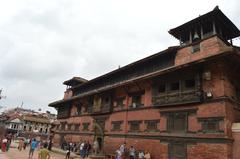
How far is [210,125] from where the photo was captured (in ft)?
46.3

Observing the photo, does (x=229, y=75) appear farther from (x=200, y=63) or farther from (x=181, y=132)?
(x=181, y=132)

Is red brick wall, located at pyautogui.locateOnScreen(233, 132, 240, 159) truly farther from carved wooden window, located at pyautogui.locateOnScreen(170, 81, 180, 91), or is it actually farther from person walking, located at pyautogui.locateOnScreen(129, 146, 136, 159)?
person walking, located at pyautogui.locateOnScreen(129, 146, 136, 159)

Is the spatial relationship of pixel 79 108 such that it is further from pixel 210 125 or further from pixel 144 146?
pixel 210 125

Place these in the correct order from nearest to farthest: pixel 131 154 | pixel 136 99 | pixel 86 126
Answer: pixel 131 154 → pixel 136 99 → pixel 86 126

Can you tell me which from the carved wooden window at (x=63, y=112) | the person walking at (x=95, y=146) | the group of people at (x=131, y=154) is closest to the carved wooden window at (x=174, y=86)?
the group of people at (x=131, y=154)

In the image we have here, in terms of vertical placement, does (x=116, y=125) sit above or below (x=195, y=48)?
below

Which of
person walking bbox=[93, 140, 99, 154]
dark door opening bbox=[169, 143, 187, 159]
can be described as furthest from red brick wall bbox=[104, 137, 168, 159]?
person walking bbox=[93, 140, 99, 154]

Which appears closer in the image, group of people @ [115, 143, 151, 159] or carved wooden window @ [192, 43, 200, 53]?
carved wooden window @ [192, 43, 200, 53]


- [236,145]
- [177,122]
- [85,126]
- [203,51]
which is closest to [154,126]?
[177,122]

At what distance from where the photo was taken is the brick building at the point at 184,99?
46.0ft

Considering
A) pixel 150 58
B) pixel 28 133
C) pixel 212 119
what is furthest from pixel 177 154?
pixel 28 133

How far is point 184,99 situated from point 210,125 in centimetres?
260

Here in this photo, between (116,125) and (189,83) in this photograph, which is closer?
(189,83)

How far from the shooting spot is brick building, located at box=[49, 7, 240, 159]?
46.0ft
